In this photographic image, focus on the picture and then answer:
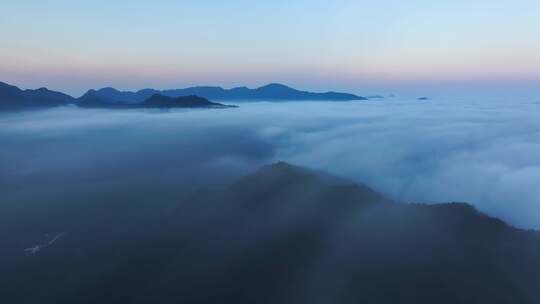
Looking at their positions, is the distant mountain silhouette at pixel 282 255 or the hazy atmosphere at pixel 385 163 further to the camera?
the hazy atmosphere at pixel 385 163

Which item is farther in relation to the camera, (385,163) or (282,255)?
(385,163)

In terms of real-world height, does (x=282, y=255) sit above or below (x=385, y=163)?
below

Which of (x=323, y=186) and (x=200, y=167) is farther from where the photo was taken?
(x=200, y=167)

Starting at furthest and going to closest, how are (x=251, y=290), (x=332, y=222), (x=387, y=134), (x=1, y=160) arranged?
1. (x=387, y=134)
2. (x=1, y=160)
3. (x=332, y=222)
4. (x=251, y=290)

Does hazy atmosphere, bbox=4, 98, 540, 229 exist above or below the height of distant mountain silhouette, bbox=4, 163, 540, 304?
above

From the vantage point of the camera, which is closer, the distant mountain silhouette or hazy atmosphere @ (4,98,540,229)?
the distant mountain silhouette

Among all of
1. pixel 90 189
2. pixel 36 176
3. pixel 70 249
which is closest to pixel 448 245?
pixel 70 249

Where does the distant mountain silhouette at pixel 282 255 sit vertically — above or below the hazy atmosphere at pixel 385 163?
below

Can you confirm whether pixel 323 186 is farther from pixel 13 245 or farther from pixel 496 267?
pixel 13 245
